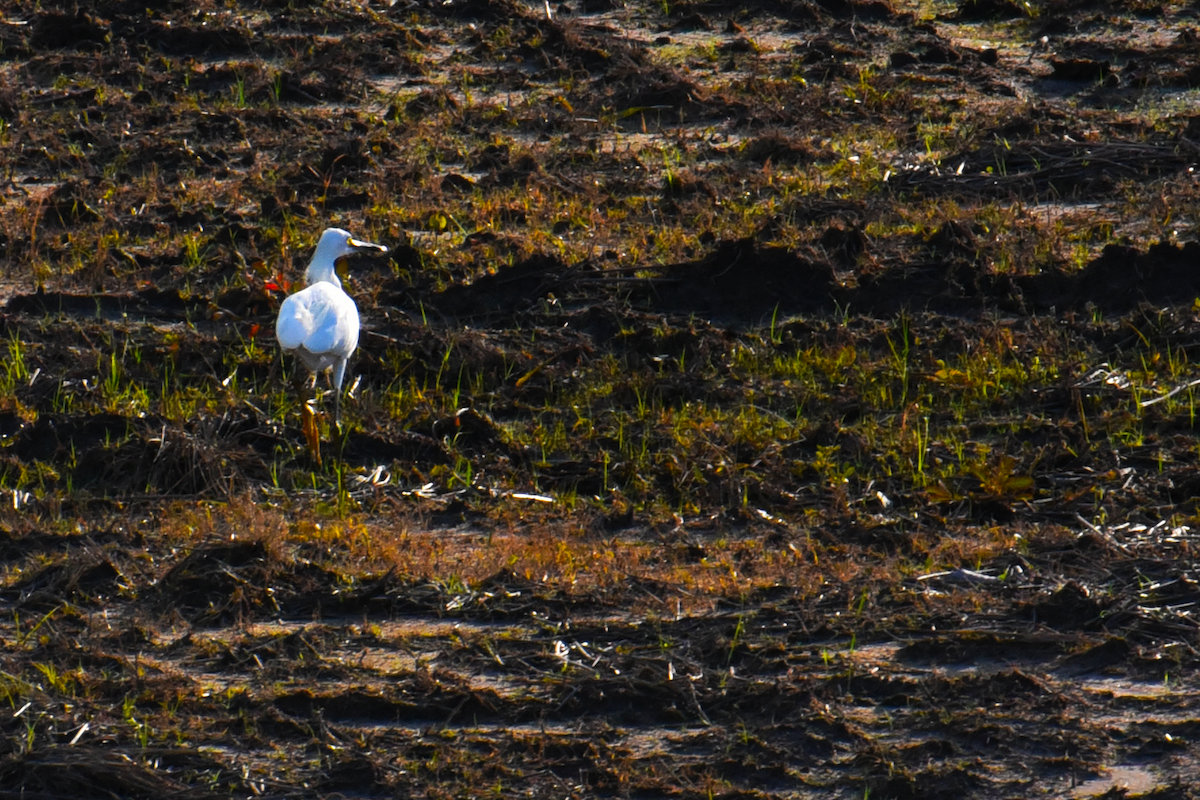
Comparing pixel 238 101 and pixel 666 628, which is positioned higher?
pixel 238 101

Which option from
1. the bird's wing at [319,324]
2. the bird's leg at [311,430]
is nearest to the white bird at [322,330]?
the bird's wing at [319,324]

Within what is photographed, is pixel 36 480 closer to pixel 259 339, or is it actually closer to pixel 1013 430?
pixel 259 339

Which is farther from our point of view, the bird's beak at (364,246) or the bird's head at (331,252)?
the bird's beak at (364,246)

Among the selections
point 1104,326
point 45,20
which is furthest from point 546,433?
point 45,20

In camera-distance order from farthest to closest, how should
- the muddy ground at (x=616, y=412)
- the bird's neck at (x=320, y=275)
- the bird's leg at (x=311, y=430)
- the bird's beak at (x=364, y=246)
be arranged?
the bird's beak at (x=364, y=246)
the bird's neck at (x=320, y=275)
the bird's leg at (x=311, y=430)
the muddy ground at (x=616, y=412)

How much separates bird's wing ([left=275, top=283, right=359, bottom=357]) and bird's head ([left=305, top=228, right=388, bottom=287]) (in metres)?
0.68

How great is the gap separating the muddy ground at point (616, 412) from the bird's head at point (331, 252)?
0.99 ft

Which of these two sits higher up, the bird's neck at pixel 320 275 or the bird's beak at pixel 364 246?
the bird's beak at pixel 364 246

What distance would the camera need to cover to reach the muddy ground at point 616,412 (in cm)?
445

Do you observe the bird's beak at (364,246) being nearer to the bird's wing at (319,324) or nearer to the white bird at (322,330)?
the white bird at (322,330)

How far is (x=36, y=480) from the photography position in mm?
6191

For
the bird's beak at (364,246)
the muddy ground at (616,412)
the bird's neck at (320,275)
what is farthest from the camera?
the bird's beak at (364,246)

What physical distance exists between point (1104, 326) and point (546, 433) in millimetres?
2439

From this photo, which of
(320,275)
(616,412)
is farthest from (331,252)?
(616,412)
